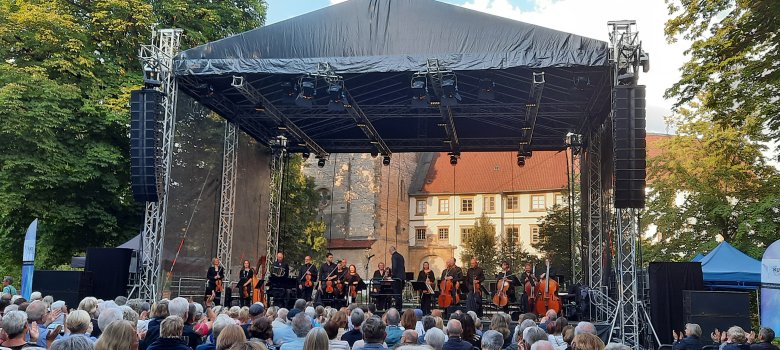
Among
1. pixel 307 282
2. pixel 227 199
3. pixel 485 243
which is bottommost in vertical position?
pixel 307 282

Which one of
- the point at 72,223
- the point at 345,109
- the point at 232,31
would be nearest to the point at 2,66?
the point at 72,223

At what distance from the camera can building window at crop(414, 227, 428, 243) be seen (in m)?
38.5

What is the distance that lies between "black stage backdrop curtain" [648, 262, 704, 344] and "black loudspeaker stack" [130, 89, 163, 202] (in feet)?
29.7

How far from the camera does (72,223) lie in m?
18.5

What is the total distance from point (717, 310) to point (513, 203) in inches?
771

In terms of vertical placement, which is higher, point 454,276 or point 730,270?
point 730,270

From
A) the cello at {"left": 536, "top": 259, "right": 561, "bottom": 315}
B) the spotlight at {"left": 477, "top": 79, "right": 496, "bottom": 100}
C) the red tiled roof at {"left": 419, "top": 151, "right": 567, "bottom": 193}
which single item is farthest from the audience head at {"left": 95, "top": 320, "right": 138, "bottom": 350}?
the red tiled roof at {"left": 419, "top": 151, "right": 567, "bottom": 193}

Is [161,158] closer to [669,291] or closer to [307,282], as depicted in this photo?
[307,282]

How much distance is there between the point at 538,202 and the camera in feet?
83.9

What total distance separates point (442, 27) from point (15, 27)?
38.8ft

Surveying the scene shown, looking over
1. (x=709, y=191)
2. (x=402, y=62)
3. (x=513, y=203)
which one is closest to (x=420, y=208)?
(x=513, y=203)

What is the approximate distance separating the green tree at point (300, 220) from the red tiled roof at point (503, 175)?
6.49m

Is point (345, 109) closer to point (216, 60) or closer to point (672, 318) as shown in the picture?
point (216, 60)

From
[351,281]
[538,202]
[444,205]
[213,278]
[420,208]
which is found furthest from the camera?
[420,208]
